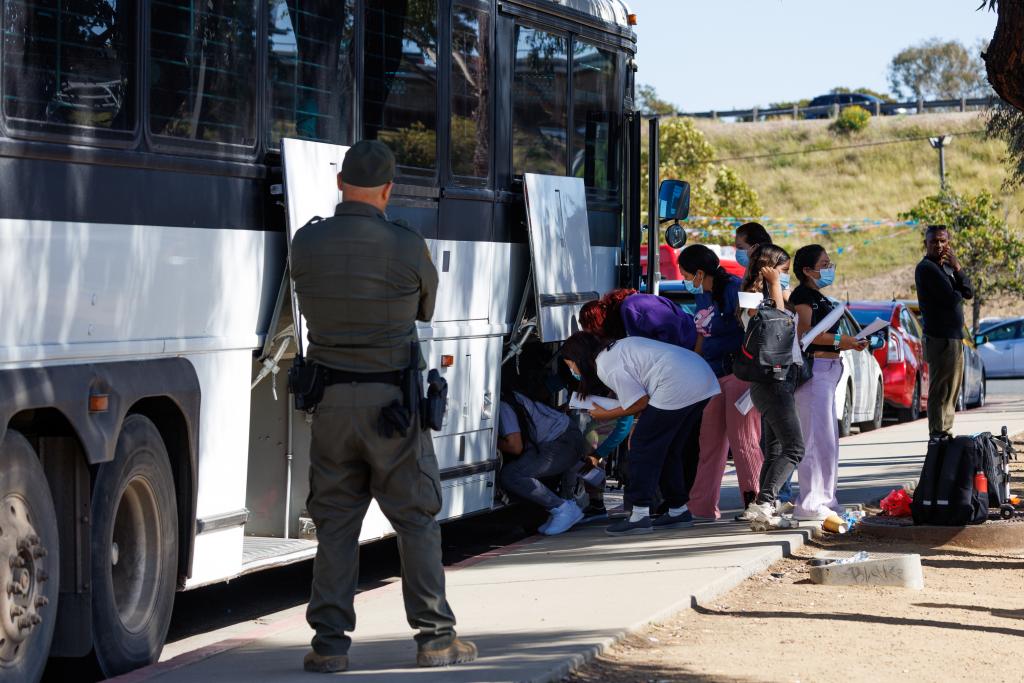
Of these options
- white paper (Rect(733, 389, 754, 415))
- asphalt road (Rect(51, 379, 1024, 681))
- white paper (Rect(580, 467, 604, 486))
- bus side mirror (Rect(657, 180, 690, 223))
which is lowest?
asphalt road (Rect(51, 379, 1024, 681))

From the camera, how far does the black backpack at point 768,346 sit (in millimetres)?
9430

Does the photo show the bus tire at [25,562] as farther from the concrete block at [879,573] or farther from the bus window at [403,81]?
the concrete block at [879,573]

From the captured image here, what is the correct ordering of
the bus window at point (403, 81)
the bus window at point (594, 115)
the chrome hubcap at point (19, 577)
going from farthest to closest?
1. the bus window at point (594, 115)
2. the bus window at point (403, 81)
3. the chrome hubcap at point (19, 577)

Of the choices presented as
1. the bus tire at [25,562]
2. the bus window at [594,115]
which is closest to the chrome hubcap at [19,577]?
the bus tire at [25,562]

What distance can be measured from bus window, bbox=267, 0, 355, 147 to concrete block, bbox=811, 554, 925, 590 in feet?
10.8

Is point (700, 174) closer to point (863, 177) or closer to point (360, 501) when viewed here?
point (863, 177)

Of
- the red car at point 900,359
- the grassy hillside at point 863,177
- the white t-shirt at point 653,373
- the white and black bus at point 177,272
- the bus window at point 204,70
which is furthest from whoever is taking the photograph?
the grassy hillside at point 863,177

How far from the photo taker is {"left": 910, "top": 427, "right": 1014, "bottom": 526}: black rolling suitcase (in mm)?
9773

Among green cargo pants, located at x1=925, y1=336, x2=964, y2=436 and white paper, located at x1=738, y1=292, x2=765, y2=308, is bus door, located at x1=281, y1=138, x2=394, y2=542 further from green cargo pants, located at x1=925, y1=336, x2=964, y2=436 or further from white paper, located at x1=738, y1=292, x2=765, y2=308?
green cargo pants, located at x1=925, y1=336, x2=964, y2=436

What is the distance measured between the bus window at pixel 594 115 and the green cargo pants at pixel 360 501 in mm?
5272

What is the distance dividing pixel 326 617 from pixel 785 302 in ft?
15.1

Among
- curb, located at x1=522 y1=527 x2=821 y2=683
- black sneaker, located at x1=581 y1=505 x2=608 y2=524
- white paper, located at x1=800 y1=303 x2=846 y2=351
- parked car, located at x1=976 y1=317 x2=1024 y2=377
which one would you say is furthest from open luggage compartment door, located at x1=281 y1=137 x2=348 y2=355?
parked car, located at x1=976 y1=317 x2=1024 y2=377

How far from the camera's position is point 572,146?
1086 cm

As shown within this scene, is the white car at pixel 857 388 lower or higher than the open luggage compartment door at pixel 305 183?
lower
